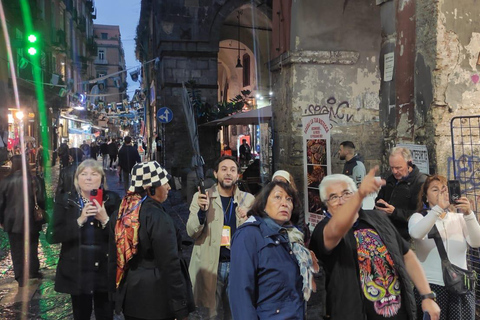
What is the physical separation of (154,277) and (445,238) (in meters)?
2.10

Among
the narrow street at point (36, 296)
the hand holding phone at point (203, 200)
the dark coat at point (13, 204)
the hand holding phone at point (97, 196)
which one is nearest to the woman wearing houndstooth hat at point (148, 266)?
the hand holding phone at point (97, 196)

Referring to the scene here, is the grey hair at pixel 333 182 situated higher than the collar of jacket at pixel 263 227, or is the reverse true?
the grey hair at pixel 333 182

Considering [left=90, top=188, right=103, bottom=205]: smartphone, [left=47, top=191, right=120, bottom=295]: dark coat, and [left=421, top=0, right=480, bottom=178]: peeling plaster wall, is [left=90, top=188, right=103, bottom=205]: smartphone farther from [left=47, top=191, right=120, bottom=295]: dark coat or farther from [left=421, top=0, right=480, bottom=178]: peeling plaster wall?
[left=421, top=0, right=480, bottom=178]: peeling plaster wall

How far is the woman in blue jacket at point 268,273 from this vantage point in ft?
7.25

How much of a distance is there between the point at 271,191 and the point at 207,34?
1528 centimetres

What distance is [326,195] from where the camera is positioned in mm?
2547

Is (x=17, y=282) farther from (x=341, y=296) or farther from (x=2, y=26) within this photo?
(x=2, y=26)

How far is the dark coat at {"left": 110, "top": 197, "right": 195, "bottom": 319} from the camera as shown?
2.72m

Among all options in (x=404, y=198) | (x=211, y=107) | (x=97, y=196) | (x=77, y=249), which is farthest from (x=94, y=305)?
(x=211, y=107)

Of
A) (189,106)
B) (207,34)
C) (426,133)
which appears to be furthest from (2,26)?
(426,133)

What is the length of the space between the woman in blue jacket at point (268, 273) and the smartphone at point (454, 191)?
1.25 metres

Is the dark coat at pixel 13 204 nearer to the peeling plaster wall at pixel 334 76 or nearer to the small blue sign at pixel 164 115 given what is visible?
the peeling plaster wall at pixel 334 76

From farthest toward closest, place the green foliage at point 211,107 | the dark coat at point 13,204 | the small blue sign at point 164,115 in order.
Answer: the small blue sign at point 164,115, the green foliage at point 211,107, the dark coat at point 13,204

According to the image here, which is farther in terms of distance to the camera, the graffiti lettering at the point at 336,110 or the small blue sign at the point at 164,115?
the small blue sign at the point at 164,115
